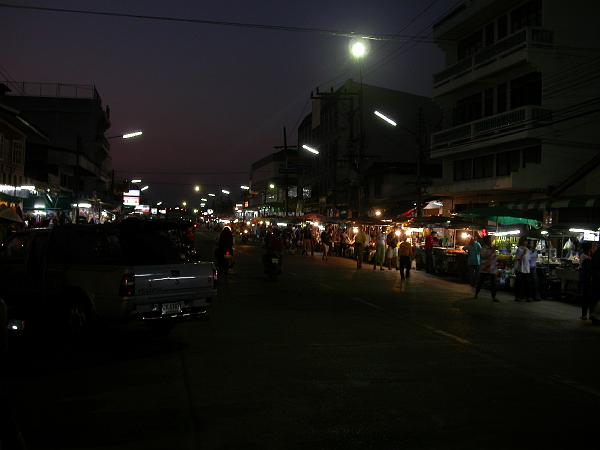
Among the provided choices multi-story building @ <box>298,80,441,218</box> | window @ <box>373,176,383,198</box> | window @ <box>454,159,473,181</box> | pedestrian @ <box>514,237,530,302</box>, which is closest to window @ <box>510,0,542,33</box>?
window @ <box>454,159,473,181</box>

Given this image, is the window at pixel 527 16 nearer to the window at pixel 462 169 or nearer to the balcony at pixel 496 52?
the balcony at pixel 496 52

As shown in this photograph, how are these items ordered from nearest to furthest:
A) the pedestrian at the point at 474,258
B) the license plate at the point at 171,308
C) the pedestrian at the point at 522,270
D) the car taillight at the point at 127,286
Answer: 1. the car taillight at the point at 127,286
2. the license plate at the point at 171,308
3. the pedestrian at the point at 522,270
4. the pedestrian at the point at 474,258

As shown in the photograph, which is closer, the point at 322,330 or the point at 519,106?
the point at 322,330

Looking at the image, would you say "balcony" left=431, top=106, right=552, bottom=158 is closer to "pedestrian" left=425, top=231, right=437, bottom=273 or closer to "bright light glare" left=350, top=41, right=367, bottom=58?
"pedestrian" left=425, top=231, right=437, bottom=273

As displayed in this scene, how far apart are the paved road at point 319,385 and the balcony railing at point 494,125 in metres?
16.8

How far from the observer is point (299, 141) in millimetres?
77625

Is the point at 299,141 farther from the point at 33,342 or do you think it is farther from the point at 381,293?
the point at 33,342

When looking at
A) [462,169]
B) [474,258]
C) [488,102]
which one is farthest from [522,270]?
[462,169]

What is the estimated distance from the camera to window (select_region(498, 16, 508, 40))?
3127 centimetres

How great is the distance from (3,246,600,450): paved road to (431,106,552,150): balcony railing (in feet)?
55.3

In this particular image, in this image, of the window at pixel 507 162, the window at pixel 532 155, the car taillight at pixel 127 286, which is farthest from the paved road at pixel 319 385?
the window at pixel 507 162

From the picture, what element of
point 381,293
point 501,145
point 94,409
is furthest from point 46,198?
point 94,409

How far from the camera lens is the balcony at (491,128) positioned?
28.2 meters

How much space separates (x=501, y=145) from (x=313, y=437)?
2738cm
